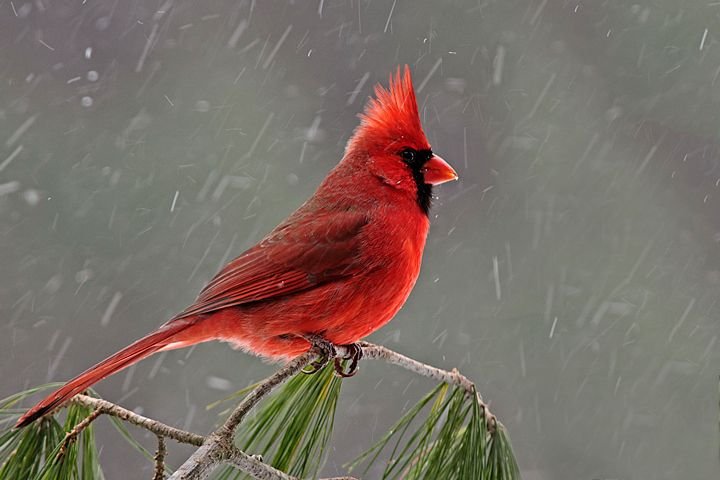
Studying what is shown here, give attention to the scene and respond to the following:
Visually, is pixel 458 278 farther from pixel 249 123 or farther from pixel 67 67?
pixel 67 67

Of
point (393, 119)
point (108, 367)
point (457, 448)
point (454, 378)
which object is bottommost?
point (457, 448)

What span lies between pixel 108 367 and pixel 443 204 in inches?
108

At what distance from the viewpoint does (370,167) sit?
2062 mm

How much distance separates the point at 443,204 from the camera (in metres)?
4.07

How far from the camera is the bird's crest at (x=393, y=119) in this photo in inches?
75.9

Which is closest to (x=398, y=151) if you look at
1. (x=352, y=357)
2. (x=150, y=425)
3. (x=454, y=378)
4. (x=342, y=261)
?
(x=342, y=261)

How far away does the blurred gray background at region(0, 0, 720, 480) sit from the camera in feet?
13.4

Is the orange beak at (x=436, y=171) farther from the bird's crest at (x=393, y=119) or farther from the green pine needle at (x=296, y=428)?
the green pine needle at (x=296, y=428)

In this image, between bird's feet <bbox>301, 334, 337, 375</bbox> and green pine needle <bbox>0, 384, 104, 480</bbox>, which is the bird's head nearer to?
bird's feet <bbox>301, 334, 337, 375</bbox>

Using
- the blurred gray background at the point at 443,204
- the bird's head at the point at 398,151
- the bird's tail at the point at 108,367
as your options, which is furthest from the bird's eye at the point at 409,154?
the blurred gray background at the point at 443,204

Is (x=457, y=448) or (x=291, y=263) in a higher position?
(x=291, y=263)

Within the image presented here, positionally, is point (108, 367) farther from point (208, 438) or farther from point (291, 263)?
point (291, 263)

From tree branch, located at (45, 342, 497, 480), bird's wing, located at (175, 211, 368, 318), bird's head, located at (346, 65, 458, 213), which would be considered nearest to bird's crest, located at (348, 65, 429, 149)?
bird's head, located at (346, 65, 458, 213)

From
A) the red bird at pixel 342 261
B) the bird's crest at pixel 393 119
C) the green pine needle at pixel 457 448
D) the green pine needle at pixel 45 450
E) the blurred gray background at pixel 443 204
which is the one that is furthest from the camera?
the blurred gray background at pixel 443 204
